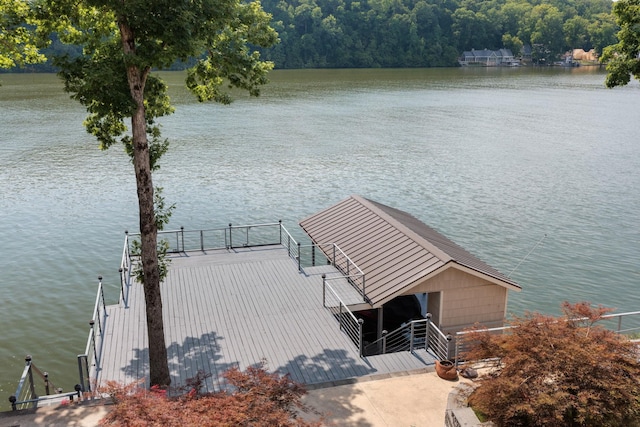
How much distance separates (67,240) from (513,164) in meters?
31.3

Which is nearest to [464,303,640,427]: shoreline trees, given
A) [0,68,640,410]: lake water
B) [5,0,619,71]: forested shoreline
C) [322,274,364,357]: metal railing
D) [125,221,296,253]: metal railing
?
[322,274,364,357]: metal railing

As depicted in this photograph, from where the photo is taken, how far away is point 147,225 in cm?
1223

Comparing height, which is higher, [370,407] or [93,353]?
[93,353]

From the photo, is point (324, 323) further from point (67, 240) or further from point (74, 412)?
point (67, 240)

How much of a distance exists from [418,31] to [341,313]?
151105 millimetres

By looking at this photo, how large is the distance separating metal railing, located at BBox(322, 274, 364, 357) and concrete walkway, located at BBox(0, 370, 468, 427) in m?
2.16

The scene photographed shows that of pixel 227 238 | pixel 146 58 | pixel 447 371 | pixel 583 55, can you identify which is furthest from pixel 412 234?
pixel 583 55

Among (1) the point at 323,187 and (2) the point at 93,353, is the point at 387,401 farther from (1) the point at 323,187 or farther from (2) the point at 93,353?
(1) the point at 323,187

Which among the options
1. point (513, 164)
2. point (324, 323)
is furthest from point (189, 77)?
point (513, 164)

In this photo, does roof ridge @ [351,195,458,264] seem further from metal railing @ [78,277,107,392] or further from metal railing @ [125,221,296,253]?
metal railing @ [78,277,107,392]

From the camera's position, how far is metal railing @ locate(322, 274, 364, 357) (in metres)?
15.3

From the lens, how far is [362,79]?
4424 inches

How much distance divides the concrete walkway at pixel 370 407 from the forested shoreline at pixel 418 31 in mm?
114018

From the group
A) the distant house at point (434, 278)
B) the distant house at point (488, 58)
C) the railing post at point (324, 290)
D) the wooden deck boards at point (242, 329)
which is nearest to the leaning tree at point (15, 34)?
the wooden deck boards at point (242, 329)
